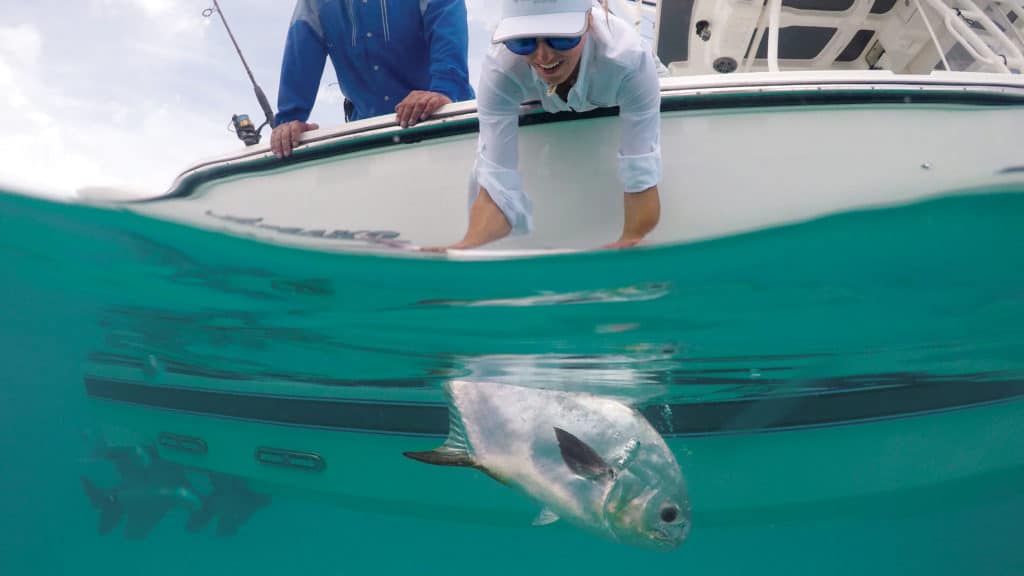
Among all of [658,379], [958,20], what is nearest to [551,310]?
[658,379]

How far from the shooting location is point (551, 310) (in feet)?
13.1

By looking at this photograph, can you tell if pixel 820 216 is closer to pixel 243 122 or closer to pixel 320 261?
pixel 320 261

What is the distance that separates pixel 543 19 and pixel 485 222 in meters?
0.98

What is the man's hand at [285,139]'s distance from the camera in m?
3.31

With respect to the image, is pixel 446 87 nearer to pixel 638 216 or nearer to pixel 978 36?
pixel 638 216

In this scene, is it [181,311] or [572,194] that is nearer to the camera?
[572,194]

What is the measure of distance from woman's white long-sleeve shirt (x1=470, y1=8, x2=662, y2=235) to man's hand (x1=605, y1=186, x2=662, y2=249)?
62 mm

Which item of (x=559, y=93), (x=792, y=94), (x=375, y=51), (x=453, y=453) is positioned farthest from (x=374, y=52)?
(x=453, y=453)

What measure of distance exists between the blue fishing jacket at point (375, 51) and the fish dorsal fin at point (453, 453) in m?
1.96

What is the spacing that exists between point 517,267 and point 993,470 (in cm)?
840

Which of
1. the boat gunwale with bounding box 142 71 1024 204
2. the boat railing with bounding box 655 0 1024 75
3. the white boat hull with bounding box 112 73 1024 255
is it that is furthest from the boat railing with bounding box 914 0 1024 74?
the white boat hull with bounding box 112 73 1024 255

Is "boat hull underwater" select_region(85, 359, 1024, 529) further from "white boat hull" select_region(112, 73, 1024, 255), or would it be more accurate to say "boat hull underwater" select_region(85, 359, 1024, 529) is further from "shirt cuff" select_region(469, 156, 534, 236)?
"shirt cuff" select_region(469, 156, 534, 236)

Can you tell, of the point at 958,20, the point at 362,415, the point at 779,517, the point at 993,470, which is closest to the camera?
the point at 958,20

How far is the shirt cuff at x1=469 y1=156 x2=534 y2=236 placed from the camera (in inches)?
110
